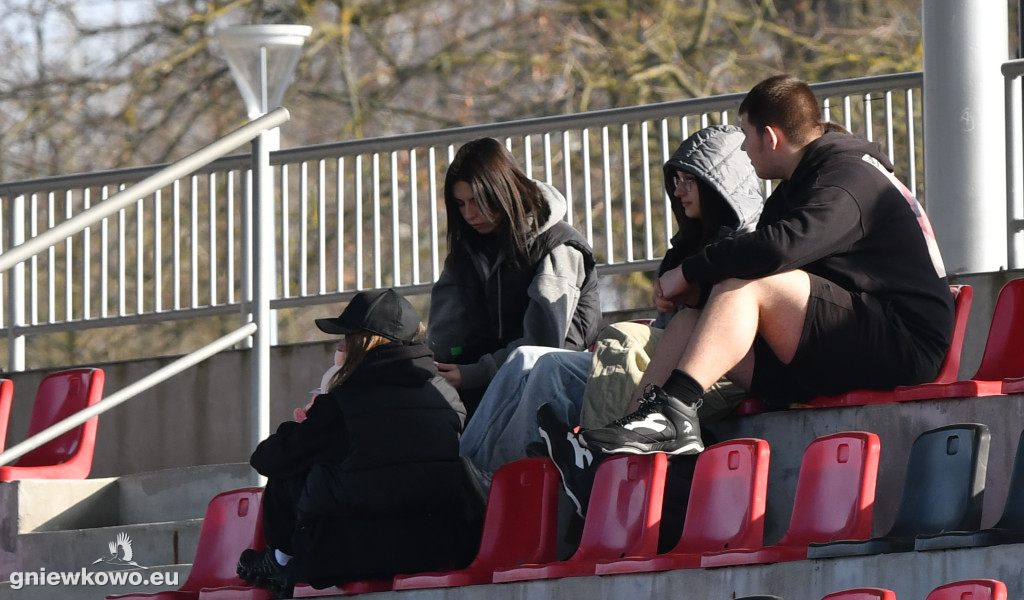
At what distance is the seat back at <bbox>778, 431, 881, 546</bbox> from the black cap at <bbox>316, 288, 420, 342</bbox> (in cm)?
118

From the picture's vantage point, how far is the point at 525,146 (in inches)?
365

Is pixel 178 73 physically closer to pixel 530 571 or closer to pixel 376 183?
pixel 376 183

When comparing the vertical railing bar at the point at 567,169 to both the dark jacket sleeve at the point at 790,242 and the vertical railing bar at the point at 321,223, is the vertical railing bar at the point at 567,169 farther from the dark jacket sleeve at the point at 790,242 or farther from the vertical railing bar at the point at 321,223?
the dark jacket sleeve at the point at 790,242

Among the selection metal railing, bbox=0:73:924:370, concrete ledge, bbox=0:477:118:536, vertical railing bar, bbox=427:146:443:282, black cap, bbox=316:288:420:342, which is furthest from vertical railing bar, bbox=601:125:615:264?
black cap, bbox=316:288:420:342

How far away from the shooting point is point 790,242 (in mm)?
5395

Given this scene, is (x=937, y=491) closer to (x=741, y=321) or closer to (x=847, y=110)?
(x=741, y=321)

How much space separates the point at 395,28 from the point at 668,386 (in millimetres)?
12755

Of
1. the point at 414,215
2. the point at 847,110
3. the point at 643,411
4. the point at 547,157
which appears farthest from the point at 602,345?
the point at 414,215

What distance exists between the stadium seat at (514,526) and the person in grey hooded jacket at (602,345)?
26cm

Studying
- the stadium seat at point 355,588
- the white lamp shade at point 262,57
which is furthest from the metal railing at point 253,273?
the white lamp shade at point 262,57

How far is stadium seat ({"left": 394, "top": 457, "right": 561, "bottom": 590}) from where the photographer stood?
5.55 meters

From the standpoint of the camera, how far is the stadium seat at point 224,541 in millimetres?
6281

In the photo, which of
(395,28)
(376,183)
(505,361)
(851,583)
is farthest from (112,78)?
(851,583)

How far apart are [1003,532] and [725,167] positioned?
1.75 metres
